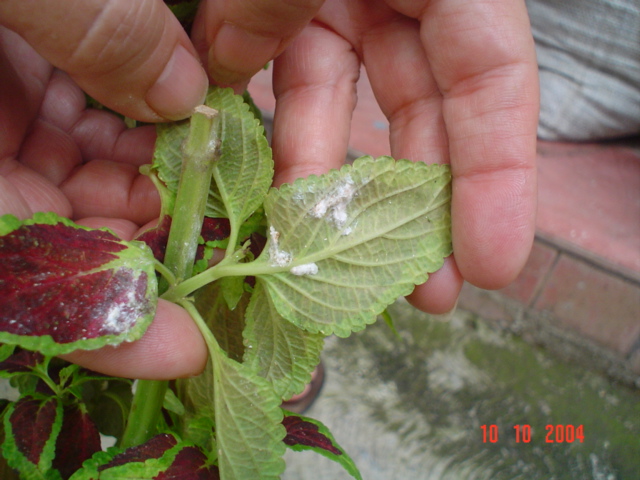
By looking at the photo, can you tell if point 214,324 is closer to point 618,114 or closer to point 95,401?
point 95,401

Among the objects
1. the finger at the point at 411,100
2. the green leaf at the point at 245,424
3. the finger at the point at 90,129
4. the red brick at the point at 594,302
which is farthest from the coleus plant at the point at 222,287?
the red brick at the point at 594,302

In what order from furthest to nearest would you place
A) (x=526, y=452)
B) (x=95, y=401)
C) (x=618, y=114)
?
(x=618, y=114) < (x=526, y=452) < (x=95, y=401)

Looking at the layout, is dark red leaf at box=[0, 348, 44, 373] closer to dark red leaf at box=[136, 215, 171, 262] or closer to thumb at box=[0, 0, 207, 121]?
dark red leaf at box=[136, 215, 171, 262]

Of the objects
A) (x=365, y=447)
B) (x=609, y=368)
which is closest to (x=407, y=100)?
(x=365, y=447)

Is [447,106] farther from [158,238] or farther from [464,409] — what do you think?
[464,409]

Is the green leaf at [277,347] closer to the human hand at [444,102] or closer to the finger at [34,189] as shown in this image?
the human hand at [444,102]

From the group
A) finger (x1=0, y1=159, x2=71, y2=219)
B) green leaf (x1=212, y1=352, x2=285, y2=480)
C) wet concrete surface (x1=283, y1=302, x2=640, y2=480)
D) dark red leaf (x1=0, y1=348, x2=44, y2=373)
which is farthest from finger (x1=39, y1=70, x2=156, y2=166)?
wet concrete surface (x1=283, y1=302, x2=640, y2=480)
